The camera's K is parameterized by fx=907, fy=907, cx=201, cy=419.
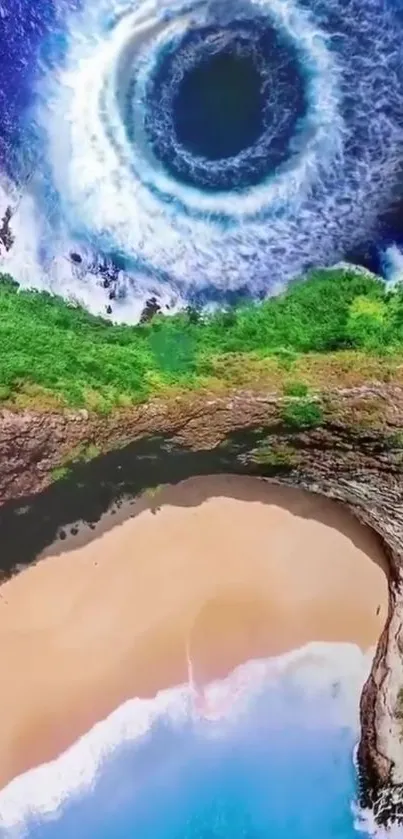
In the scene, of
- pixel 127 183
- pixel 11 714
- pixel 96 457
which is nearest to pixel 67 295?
pixel 127 183

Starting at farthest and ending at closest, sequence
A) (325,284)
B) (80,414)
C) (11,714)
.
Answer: (325,284) → (11,714) → (80,414)

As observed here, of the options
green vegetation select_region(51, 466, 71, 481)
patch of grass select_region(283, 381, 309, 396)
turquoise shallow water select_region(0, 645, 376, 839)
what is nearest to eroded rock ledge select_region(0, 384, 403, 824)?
green vegetation select_region(51, 466, 71, 481)

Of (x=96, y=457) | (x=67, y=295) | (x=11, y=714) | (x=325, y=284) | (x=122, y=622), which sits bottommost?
(x=11, y=714)

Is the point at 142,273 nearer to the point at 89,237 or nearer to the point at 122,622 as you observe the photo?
the point at 89,237

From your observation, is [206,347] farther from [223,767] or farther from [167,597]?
[223,767]

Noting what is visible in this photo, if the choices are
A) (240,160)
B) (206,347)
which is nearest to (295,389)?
(206,347)

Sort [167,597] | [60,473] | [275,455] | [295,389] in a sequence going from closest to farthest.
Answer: [295,389], [60,473], [275,455], [167,597]

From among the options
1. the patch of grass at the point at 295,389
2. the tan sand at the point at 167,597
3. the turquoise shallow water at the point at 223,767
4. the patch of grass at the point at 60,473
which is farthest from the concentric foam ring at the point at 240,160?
the turquoise shallow water at the point at 223,767

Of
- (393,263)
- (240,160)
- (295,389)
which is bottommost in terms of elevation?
(295,389)
